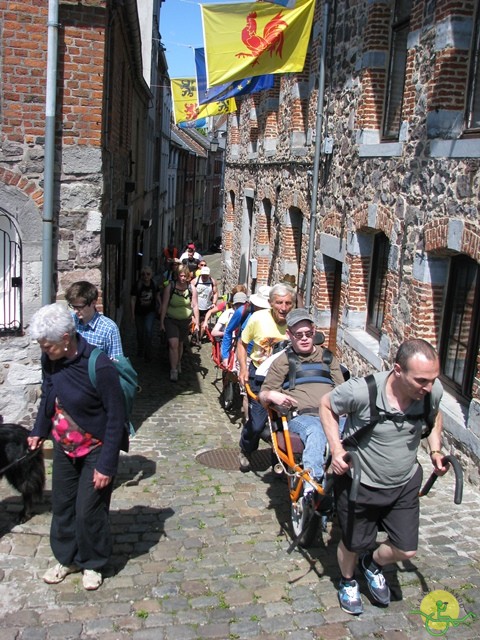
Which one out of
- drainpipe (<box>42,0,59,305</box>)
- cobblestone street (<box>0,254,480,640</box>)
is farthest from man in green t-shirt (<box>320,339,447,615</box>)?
drainpipe (<box>42,0,59,305</box>)

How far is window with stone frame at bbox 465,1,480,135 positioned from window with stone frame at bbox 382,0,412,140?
1.60 m

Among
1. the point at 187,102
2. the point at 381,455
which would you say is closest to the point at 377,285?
the point at 381,455

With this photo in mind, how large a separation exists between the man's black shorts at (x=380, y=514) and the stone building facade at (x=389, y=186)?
2375mm

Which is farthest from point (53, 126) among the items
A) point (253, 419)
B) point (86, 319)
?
point (253, 419)

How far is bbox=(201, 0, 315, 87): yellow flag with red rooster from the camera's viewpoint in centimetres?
912

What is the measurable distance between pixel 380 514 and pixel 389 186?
5.03m

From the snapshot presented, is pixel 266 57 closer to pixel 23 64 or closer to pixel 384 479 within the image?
pixel 23 64

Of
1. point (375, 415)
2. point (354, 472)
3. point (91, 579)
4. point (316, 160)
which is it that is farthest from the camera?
point (316, 160)

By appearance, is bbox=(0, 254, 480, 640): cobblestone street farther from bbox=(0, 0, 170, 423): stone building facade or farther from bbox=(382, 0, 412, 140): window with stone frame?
bbox=(382, 0, 412, 140): window with stone frame

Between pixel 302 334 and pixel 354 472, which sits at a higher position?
pixel 302 334

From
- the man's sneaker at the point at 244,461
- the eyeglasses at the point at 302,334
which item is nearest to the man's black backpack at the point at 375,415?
the eyeglasses at the point at 302,334

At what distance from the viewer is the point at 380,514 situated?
12.6 ft

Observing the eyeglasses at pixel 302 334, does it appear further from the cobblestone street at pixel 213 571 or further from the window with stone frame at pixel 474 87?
the window with stone frame at pixel 474 87

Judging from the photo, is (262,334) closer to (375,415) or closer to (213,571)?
(213,571)
